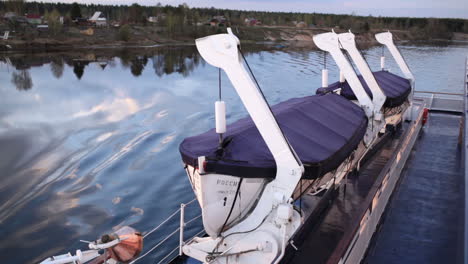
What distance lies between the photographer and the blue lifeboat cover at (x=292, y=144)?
500 centimetres

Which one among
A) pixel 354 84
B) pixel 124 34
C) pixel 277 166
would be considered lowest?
pixel 124 34

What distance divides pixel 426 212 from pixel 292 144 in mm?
5751

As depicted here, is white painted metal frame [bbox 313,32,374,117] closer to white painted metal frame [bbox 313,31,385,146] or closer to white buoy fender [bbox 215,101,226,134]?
white painted metal frame [bbox 313,31,385,146]

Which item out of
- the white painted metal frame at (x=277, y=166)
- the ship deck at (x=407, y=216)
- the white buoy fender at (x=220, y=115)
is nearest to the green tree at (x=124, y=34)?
the ship deck at (x=407, y=216)

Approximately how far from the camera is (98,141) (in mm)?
18969

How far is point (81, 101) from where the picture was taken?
2928 cm

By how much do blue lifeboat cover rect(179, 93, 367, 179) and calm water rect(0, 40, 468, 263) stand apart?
4979 mm

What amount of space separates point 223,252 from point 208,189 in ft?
3.02

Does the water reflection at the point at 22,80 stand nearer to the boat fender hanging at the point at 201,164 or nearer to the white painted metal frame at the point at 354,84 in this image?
the white painted metal frame at the point at 354,84

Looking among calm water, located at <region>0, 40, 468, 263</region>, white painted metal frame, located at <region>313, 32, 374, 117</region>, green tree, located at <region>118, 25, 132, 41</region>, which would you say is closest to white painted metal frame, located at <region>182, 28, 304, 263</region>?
white painted metal frame, located at <region>313, 32, 374, 117</region>

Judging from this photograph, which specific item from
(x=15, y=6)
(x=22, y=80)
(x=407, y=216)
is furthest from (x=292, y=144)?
(x=15, y=6)

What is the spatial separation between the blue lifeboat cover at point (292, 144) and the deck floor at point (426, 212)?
5.90 ft

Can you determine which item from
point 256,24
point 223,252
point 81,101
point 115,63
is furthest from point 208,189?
point 256,24

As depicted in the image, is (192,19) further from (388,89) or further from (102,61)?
(388,89)
